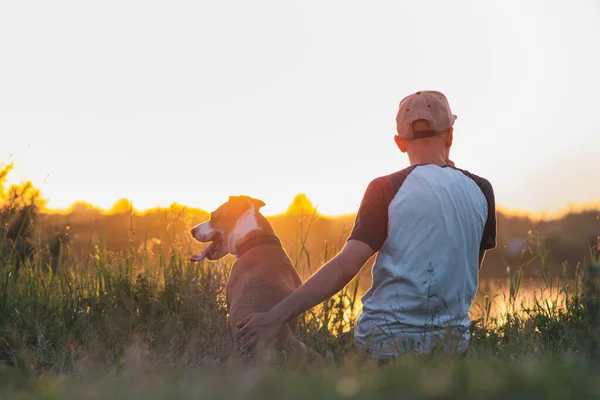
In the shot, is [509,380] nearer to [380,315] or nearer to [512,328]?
[380,315]

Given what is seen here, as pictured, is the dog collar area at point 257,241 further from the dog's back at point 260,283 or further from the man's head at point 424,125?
the man's head at point 424,125

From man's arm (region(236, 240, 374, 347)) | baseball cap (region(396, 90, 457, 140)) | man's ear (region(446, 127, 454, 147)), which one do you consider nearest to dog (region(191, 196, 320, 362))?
man's arm (region(236, 240, 374, 347))

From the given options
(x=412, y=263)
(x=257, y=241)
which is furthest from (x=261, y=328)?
(x=257, y=241)

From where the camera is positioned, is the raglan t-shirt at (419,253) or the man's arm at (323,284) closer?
the man's arm at (323,284)

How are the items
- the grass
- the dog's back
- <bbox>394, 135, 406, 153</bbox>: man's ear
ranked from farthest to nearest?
the grass, the dog's back, <bbox>394, 135, 406, 153</bbox>: man's ear

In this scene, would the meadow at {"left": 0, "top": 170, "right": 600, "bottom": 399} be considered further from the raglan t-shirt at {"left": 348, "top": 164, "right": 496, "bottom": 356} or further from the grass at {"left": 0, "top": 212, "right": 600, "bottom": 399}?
the raglan t-shirt at {"left": 348, "top": 164, "right": 496, "bottom": 356}

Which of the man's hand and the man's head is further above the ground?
the man's head

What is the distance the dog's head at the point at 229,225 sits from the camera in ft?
19.2

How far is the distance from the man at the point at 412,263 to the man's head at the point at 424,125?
1 cm

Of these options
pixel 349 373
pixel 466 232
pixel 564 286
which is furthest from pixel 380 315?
pixel 564 286

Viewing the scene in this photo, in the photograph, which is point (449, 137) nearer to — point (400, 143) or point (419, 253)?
point (400, 143)

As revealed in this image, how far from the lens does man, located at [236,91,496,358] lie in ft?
14.3

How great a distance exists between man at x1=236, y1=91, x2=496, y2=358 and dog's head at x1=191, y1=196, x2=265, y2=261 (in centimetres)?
136

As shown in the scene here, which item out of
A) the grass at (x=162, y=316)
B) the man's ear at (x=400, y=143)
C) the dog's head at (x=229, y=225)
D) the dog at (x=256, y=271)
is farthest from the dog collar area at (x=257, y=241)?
the man's ear at (x=400, y=143)
